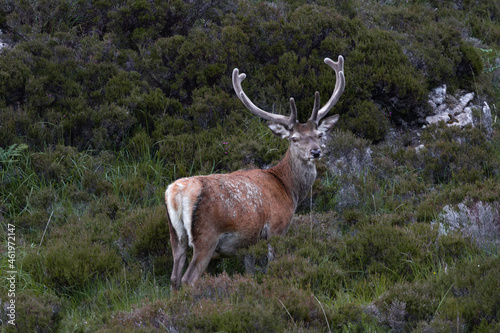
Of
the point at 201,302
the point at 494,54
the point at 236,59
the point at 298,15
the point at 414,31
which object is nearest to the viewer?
the point at 201,302

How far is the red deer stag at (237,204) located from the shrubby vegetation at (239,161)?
0.28 metres

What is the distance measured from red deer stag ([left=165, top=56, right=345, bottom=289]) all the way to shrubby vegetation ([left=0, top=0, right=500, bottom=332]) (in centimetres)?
28

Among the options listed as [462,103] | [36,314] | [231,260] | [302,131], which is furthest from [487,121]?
[36,314]

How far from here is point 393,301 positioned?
4.32 metres

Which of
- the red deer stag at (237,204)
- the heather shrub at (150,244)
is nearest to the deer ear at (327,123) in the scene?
the red deer stag at (237,204)

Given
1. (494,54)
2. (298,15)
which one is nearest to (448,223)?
(298,15)

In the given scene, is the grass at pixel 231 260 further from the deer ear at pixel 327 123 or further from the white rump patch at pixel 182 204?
the deer ear at pixel 327 123

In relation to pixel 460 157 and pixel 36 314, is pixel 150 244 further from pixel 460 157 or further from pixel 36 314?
pixel 460 157

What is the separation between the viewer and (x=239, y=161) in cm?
768

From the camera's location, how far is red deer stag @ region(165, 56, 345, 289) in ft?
16.4

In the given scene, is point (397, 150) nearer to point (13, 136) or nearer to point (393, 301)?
point (393, 301)

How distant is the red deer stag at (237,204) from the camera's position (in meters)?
5.01

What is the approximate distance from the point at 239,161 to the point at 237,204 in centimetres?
241

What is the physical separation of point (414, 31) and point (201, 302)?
840 centimetres
